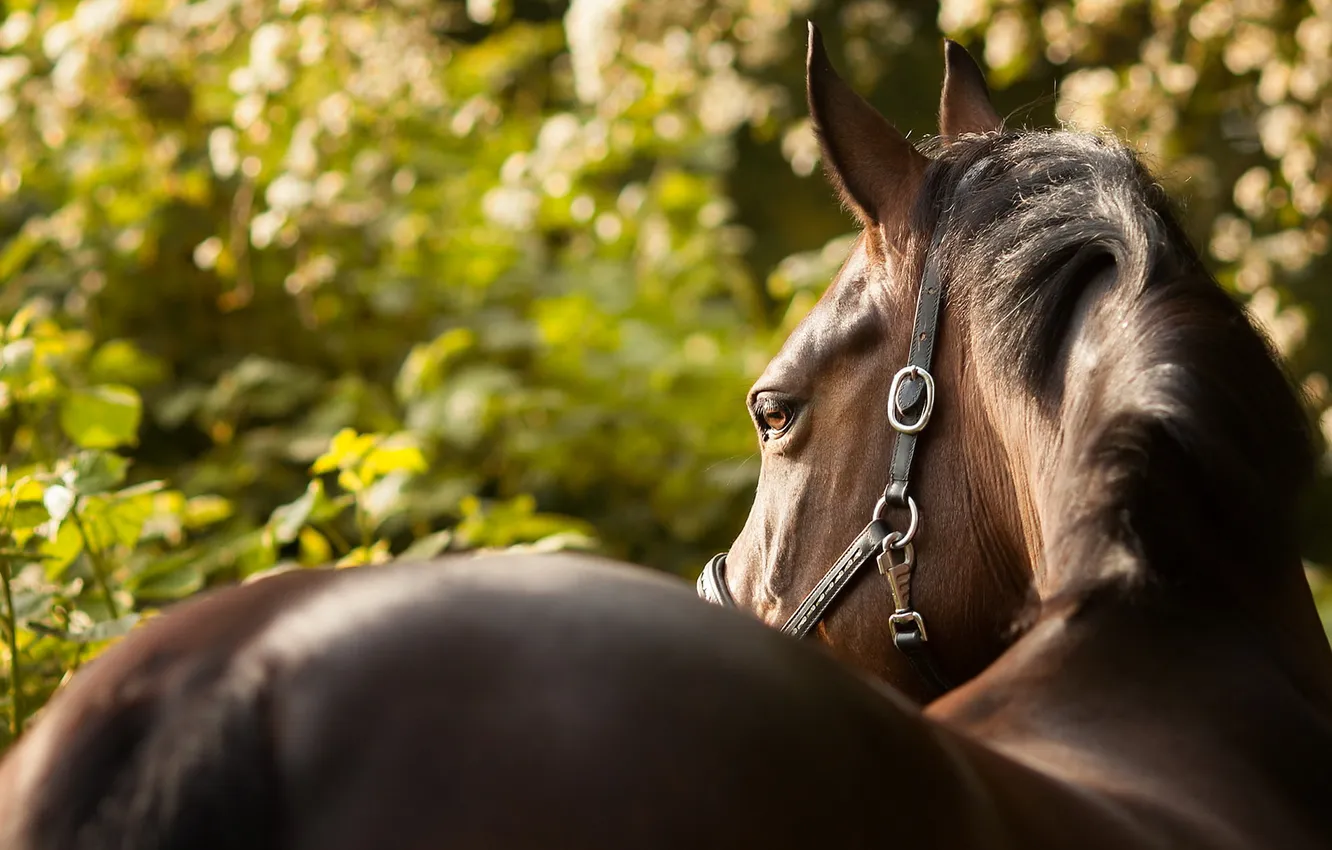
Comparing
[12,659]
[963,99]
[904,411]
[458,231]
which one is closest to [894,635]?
[904,411]

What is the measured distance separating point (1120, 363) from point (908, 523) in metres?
0.43

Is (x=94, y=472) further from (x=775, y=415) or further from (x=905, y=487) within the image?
(x=905, y=487)

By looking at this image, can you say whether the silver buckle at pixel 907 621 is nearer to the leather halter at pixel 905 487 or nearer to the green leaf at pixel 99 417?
the leather halter at pixel 905 487

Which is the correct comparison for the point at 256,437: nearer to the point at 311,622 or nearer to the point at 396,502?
the point at 396,502

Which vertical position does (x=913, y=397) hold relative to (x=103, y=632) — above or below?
above

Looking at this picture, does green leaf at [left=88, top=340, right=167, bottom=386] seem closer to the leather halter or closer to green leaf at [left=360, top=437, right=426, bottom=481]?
green leaf at [left=360, top=437, right=426, bottom=481]

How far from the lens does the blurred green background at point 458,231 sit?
4484 millimetres

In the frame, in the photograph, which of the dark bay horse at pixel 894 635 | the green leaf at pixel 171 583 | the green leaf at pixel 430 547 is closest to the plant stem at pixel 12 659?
the green leaf at pixel 171 583

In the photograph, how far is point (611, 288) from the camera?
554 cm

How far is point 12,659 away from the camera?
82.4 inches

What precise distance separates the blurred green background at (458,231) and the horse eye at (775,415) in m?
1.34

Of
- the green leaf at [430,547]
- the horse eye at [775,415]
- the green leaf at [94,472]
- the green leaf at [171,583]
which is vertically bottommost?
the green leaf at [430,547]

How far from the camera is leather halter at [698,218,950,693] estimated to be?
1800 mm

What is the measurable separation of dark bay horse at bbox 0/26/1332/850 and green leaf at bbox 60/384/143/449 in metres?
1.25
